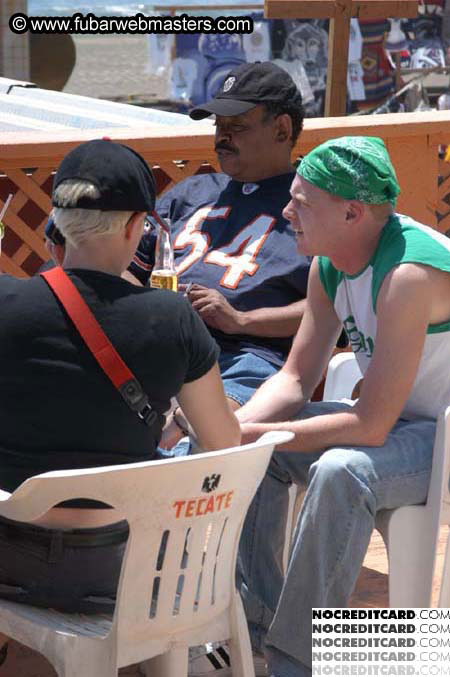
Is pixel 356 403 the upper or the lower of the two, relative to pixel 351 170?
lower

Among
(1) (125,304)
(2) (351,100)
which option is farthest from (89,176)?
(2) (351,100)

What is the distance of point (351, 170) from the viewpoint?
9.97ft

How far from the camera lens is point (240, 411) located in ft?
11.1

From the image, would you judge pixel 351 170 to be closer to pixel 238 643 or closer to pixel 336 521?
pixel 336 521

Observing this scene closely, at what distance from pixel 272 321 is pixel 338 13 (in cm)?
267

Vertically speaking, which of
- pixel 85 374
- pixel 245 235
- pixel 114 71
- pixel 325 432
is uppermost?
pixel 85 374

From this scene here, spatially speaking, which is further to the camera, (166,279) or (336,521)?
(166,279)

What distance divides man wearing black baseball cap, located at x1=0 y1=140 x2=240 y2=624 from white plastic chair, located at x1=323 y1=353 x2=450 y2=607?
0.73 meters

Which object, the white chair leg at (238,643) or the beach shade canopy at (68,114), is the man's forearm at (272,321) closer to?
the white chair leg at (238,643)

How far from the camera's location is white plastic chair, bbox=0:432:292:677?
2.33 m

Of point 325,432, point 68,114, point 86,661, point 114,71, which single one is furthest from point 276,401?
point 114,71

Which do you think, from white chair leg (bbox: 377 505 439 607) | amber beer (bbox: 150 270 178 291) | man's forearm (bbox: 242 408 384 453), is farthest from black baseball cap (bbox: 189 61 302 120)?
white chair leg (bbox: 377 505 439 607)

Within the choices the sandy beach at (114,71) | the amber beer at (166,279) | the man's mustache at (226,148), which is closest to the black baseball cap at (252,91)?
the man's mustache at (226,148)

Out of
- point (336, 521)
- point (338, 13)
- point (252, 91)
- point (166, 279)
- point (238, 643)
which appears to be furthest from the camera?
point (338, 13)
